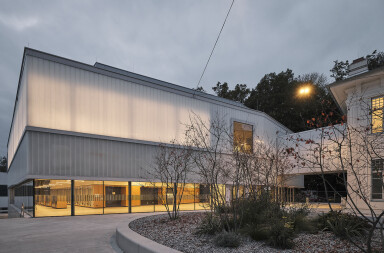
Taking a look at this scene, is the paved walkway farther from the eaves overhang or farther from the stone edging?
the eaves overhang

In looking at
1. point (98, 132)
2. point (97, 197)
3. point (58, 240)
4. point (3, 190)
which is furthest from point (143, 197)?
point (3, 190)

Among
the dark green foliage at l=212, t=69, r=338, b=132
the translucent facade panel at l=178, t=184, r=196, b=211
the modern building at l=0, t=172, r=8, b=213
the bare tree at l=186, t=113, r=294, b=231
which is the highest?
the dark green foliage at l=212, t=69, r=338, b=132

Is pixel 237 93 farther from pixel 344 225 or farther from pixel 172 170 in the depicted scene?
pixel 344 225

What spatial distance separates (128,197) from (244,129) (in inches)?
510

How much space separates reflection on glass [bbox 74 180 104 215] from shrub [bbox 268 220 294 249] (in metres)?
13.5

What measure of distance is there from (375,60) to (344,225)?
43905 mm

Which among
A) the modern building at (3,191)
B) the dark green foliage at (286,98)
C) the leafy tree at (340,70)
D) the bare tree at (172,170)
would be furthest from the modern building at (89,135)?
the leafy tree at (340,70)

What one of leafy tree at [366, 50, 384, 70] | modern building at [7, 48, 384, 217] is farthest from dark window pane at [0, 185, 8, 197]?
leafy tree at [366, 50, 384, 70]

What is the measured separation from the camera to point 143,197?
1928 centimetres

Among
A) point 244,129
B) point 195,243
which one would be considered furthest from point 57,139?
point 244,129

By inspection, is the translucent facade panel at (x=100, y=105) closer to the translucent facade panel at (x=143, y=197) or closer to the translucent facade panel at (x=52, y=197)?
the translucent facade panel at (x=52, y=197)

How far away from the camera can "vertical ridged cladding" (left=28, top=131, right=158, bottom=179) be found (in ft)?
49.7

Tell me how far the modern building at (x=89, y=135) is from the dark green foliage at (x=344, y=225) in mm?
6945

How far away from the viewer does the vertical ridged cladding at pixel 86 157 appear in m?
15.1
